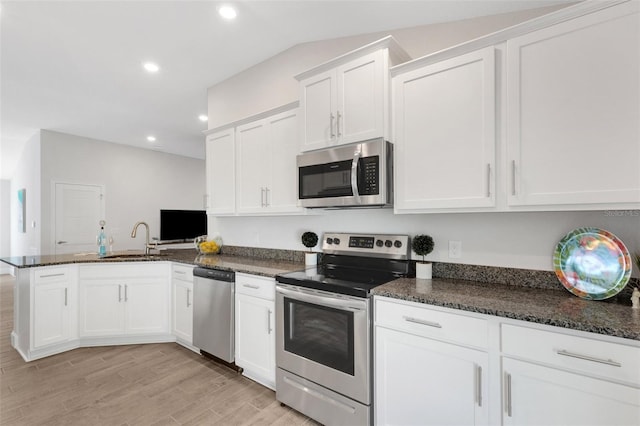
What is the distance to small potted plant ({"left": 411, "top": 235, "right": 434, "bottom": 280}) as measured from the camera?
204cm

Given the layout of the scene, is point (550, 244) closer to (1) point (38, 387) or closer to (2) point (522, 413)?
(2) point (522, 413)

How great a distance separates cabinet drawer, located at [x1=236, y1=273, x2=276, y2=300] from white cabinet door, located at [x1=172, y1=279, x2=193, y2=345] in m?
0.81

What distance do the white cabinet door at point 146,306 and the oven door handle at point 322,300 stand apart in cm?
183

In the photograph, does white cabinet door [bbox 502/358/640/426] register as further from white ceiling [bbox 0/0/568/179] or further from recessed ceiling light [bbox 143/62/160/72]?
recessed ceiling light [bbox 143/62/160/72]

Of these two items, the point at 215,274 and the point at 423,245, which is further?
the point at 215,274

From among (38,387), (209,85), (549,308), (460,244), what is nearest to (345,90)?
(460,244)

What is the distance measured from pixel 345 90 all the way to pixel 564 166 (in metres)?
1.40

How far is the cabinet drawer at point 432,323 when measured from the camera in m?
1.45

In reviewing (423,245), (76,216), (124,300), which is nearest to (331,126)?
(423,245)

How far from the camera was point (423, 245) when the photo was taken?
A: 2059mm

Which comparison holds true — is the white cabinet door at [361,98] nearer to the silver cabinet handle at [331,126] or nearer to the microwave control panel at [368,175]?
the silver cabinet handle at [331,126]

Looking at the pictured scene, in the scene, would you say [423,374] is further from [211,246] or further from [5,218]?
[5,218]

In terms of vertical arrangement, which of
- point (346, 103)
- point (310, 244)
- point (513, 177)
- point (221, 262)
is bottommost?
point (221, 262)

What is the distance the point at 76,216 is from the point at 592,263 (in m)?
7.11
